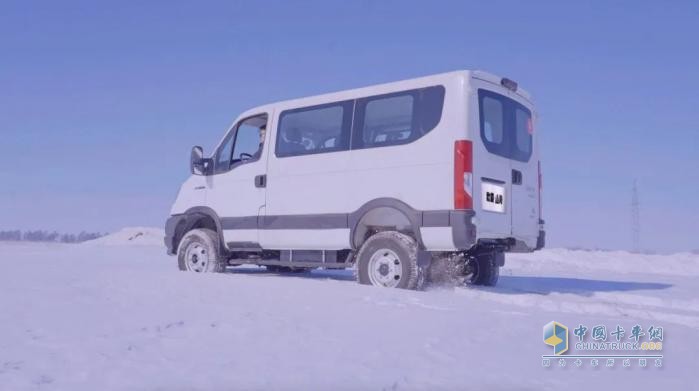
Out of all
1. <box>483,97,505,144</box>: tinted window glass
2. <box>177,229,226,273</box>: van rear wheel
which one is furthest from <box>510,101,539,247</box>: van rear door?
Result: <box>177,229,226,273</box>: van rear wheel

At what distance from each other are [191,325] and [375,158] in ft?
12.0

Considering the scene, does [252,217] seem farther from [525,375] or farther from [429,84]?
[525,375]

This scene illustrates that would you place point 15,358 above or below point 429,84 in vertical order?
below

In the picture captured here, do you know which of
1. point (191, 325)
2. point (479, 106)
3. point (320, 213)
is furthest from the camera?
point (320, 213)

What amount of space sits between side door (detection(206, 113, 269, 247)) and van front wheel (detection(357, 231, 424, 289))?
73.8 inches

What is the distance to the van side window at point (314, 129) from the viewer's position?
7.86m

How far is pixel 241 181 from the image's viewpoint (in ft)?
28.9

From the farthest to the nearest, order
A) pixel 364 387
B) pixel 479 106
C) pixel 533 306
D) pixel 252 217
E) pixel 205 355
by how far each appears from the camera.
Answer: pixel 252 217 < pixel 479 106 < pixel 533 306 < pixel 205 355 < pixel 364 387

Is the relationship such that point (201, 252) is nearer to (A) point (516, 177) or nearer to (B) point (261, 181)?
(B) point (261, 181)

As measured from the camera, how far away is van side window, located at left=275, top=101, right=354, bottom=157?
7859 millimetres

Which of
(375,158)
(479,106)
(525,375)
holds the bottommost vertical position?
(525,375)

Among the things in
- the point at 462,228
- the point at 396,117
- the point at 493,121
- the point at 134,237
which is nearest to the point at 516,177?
the point at 493,121

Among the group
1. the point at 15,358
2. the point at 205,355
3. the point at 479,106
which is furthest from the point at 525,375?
the point at 479,106

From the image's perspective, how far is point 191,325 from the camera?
4355mm
